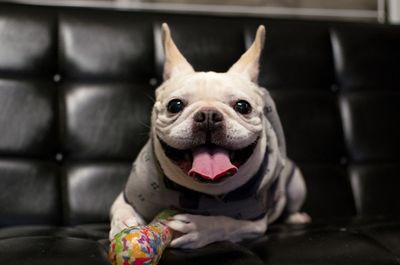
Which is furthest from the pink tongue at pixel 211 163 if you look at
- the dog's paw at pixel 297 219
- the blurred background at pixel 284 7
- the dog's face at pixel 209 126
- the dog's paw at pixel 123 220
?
the blurred background at pixel 284 7

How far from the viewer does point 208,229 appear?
4.10 ft

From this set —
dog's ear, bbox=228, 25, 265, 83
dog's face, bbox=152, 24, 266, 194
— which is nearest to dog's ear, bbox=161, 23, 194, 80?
dog's face, bbox=152, 24, 266, 194

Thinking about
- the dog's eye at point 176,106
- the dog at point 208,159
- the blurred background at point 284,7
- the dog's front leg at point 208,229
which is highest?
the blurred background at point 284,7

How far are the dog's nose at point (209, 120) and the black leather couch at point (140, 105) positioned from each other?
0.36 meters

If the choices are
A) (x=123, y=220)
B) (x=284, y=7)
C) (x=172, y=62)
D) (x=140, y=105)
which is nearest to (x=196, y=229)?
(x=123, y=220)

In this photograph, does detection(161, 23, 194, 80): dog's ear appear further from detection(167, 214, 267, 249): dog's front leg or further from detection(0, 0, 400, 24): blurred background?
detection(0, 0, 400, 24): blurred background

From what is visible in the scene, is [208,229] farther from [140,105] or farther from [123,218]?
[140,105]

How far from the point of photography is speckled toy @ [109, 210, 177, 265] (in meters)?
0.99

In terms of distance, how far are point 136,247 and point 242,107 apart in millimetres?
391

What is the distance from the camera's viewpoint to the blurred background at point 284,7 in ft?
7.12

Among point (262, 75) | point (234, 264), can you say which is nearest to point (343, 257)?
point (234, 264)

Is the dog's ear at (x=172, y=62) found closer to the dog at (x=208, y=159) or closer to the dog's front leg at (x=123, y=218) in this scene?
the dog at (x=208, y=159)

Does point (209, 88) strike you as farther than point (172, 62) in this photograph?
No

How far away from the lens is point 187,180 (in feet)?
4.15
